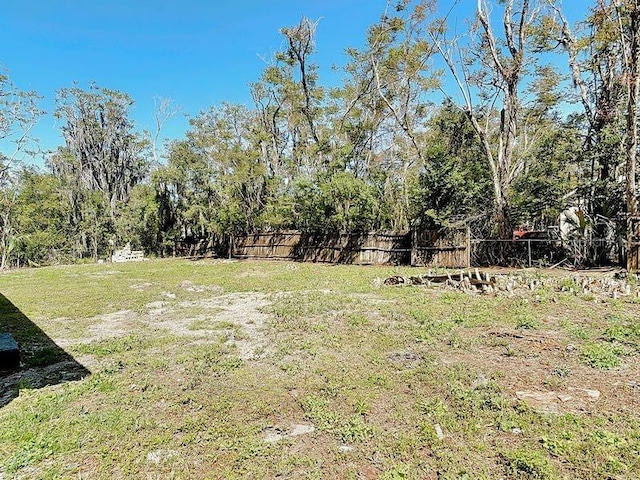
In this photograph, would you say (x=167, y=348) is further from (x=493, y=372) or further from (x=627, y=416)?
(x=627, y=416)

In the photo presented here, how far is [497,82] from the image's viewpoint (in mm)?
12391

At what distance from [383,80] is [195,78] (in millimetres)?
11930

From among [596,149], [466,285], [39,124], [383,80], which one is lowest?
[466,285]

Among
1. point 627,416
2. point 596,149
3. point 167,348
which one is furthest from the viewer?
point 596,149

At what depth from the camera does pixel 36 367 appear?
3727 mm

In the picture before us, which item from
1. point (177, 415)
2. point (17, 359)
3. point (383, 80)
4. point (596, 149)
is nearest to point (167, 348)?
point (17, 359)

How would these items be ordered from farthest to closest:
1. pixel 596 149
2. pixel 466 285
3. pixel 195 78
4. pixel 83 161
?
pixel 83 161 → pixel 195 78 → pixel 596 149 → pixel 466 285

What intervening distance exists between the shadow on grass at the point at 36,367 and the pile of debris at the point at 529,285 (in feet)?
20.0

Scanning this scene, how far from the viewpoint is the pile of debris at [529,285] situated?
6.28 metres

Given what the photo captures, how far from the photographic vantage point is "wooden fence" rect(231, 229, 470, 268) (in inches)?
458

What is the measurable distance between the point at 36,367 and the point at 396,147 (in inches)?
623

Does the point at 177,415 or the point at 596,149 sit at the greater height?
the point at 596,149

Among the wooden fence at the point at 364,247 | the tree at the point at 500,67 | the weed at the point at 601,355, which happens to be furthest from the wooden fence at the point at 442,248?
the weed at the point at 601,355

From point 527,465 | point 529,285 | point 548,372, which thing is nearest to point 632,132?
point 529,285
